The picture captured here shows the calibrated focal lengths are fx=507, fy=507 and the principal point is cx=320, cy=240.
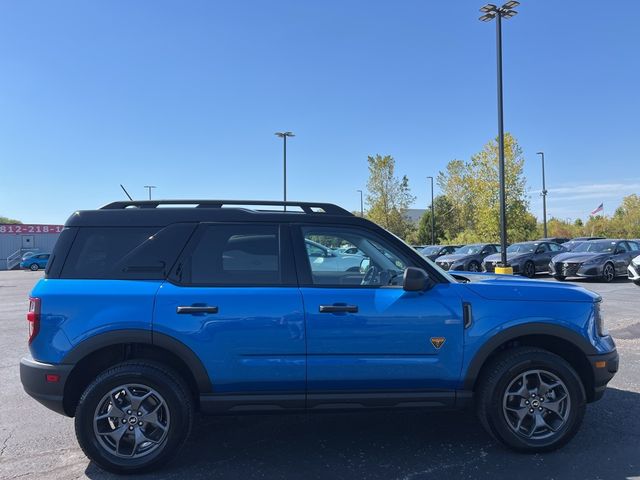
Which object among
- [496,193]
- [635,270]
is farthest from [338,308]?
[496,193]

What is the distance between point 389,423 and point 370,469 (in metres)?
1.00

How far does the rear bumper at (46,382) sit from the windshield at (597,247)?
19.1 meters

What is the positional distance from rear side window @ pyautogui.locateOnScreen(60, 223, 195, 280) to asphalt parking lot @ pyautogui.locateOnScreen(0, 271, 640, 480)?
1.45 meters

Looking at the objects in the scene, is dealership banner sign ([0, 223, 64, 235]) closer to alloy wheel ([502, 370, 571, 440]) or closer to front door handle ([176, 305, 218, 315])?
front door handle ([176, 305, 218, 315])

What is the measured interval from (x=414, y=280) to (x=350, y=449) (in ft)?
4.79

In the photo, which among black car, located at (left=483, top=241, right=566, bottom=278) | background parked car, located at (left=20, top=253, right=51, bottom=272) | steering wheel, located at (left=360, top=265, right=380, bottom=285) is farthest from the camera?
background parked car, located at (left=20, top=253, right=51, bottom=272)

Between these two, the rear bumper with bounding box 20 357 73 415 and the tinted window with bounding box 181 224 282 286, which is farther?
the tinted window with bounding box 181 224 282 286

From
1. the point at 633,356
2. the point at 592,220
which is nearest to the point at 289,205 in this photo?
the point at 633,356

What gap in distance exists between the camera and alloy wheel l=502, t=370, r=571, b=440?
12.7 ft

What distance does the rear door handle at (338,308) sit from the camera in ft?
12.1

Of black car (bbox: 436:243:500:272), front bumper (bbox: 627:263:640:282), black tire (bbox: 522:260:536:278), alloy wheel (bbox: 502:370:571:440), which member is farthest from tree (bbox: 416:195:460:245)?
alloy wheel (bbox: 502:370:571:440)

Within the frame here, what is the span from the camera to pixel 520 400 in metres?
3.88

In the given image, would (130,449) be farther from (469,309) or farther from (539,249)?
(539,249)

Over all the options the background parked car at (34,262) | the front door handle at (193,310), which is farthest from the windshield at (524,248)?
the background parked car at (34,262)
